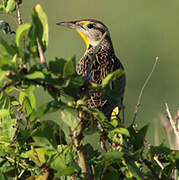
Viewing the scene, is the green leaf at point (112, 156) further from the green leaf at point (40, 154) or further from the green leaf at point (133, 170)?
the green leaf at point (40, 154)

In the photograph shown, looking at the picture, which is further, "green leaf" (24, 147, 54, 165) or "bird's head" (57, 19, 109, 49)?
"bird's head" (57, 19, 109, 49)

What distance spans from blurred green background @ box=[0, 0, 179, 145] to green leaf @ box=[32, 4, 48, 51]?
3935mm

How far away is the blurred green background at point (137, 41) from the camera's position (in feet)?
22.3

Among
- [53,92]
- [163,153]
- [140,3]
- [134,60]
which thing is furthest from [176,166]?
[140,3]

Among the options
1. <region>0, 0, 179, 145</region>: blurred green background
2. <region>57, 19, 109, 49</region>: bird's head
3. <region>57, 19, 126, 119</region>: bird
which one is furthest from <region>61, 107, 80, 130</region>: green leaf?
<region>0, 0, 179, 145</region>: blurred green background

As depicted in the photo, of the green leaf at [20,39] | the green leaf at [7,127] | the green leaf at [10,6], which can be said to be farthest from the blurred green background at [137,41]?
the green leaf at [20,39]

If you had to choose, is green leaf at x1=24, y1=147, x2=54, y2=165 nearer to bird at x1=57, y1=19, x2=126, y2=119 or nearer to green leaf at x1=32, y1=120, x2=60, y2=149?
green leaf at x1=32, y1=120, x2=60, y2=149

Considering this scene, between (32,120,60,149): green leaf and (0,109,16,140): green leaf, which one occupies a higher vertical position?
(32,120,60,149): green leaf

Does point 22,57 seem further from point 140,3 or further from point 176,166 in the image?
point 140,3

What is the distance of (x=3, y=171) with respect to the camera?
1834 millimetres

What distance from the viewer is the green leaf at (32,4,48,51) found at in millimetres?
1531

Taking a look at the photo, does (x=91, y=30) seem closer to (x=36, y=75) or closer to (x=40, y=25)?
(x=40, y=25)

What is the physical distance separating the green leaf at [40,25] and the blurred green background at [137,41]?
3.94 metres

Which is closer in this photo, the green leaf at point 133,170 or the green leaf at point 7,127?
the green leaf at point 133,170
